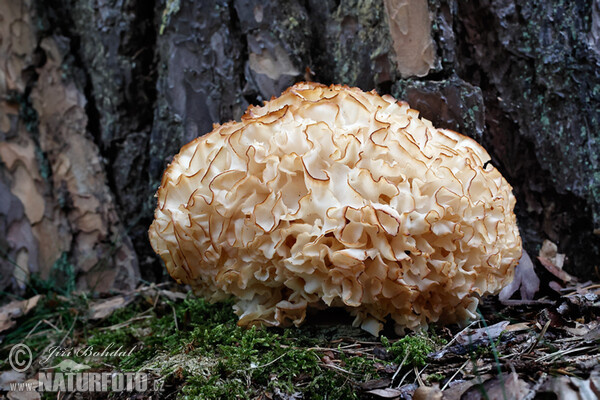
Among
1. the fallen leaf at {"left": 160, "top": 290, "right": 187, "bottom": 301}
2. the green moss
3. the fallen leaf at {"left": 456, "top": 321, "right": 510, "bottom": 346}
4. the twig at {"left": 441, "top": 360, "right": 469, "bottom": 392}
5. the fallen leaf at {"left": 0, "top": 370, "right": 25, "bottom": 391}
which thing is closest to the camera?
the twig at {"left": 441, "top": 360, "right": 469, "bottom": 392}

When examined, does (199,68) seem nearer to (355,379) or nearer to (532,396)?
(355,379)

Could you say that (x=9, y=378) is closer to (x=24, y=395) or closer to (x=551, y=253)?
(x=24, y=395)

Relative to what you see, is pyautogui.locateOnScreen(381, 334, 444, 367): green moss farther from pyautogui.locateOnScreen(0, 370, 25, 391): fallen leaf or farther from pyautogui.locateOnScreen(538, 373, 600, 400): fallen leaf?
pyautogui.locateOnScreen(0, 370, 25, 391): fallen leaf

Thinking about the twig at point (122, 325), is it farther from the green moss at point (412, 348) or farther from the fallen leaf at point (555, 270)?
the fallen leaf at point (555, 270)

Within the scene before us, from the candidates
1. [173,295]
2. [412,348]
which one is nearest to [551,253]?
[412,348]

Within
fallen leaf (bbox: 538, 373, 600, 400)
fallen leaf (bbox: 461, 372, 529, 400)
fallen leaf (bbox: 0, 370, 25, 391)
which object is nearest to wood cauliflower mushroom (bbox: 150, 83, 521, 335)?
fallen leaf (bbox: 461, 372, 529, 400)

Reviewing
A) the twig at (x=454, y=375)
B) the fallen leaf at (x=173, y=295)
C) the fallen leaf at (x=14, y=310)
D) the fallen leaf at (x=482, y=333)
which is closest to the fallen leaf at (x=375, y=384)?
the twig at (x=454, y=375)
